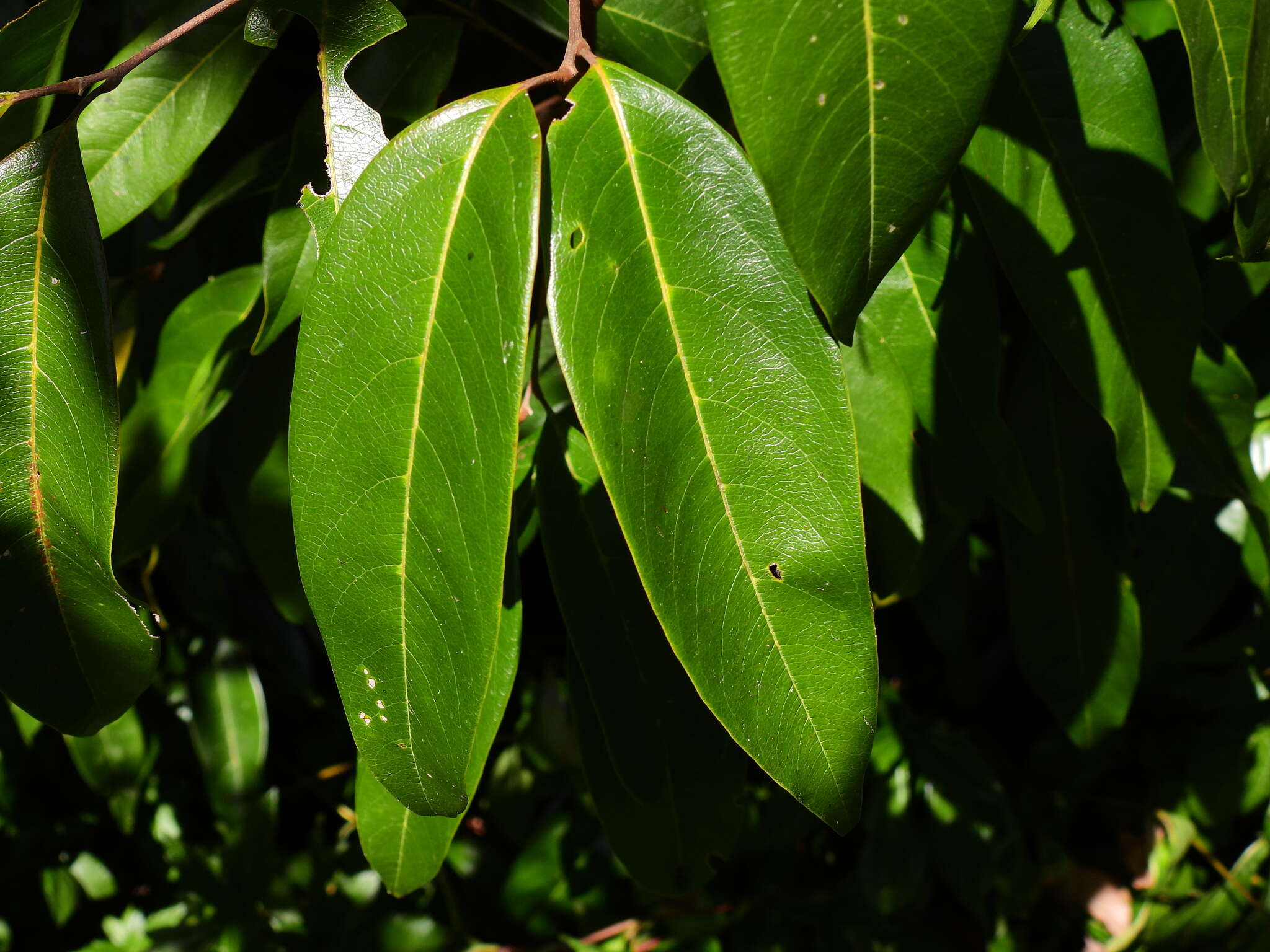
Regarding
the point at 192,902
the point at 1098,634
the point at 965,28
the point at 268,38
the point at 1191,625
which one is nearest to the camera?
the point at 965,28

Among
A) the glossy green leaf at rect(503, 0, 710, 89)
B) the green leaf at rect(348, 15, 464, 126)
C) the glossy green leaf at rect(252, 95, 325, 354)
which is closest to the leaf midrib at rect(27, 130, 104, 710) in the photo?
the glossy green leaf at rect(252, 95, 325, 354)

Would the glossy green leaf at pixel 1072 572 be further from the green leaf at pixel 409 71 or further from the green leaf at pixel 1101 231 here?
the green leaf at pixel 409 71

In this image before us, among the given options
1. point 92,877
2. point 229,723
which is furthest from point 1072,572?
point 92,877

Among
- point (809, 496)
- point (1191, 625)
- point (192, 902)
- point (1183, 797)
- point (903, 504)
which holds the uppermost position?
point (809, 496)

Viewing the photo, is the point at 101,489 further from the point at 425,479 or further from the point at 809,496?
the point at 809,496

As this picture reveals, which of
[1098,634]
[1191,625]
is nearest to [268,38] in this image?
[1098,634]

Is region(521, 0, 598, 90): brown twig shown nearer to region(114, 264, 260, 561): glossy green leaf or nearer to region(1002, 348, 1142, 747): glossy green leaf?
region(114, 264, 260, 561): glossy green leaf

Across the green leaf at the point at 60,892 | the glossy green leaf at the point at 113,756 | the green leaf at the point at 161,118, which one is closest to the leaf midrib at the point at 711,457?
the green leaf at the point at 161,118
